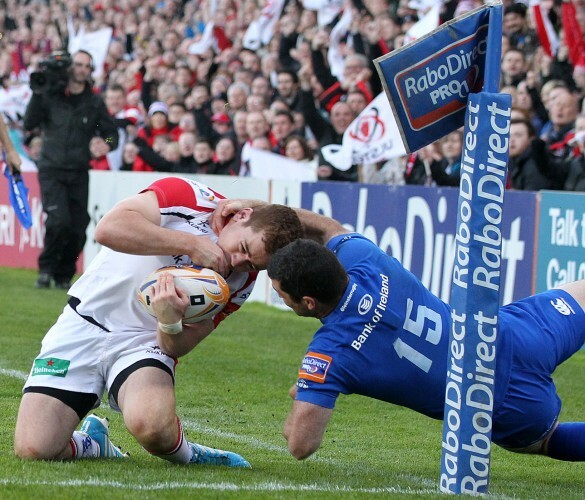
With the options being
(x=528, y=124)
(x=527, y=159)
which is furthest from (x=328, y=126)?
(x=528, y=124)

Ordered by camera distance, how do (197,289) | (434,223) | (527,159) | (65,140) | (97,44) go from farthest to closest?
(97,44) → (65,140) → (434,223) → (527,159) → (197,289)

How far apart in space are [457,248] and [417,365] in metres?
0.63

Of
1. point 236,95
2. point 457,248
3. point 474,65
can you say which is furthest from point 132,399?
Result: point 236,95

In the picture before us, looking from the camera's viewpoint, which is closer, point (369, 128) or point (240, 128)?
point (369, 128)

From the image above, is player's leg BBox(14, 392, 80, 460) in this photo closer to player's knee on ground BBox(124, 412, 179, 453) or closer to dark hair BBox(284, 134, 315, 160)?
player's knee on ground BBox(124, 412, 179, 453)

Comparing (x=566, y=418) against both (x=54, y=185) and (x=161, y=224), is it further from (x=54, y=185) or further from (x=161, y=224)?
(x=54, y=185)

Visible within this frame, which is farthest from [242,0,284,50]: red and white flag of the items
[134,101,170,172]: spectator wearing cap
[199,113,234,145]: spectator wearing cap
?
[199,113,234,145]: spectator wearing cap

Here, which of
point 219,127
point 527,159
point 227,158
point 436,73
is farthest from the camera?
point 219,127

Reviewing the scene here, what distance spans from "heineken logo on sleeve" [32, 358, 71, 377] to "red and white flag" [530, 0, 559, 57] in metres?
9.19

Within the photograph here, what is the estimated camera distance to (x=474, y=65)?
5125mm

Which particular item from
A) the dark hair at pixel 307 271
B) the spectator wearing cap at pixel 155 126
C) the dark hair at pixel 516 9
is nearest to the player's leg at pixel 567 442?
the dark hair at pixel 307 271

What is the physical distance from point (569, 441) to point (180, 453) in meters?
1.82

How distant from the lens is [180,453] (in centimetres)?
580

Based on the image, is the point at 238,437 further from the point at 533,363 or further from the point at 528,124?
the point at 528,124
